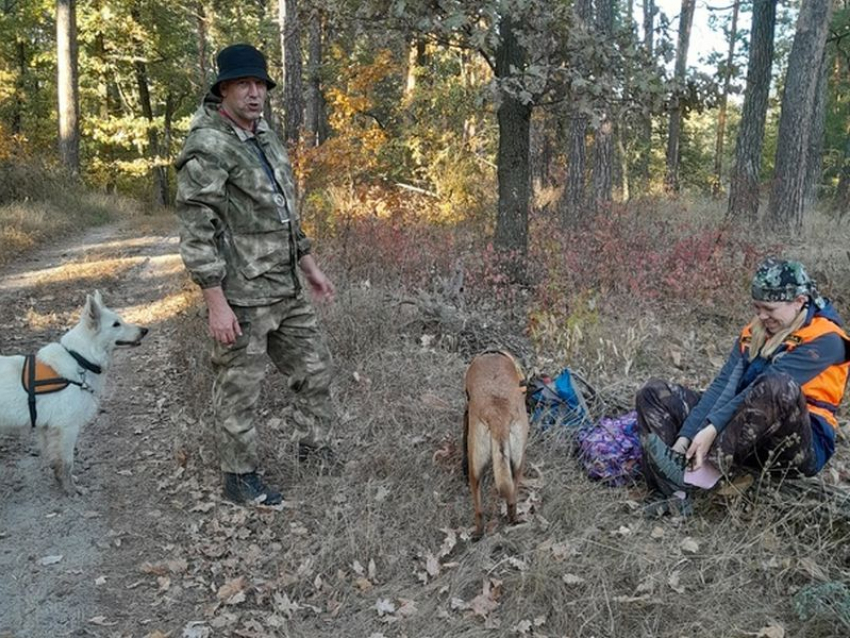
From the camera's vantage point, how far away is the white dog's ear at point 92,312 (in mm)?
4078

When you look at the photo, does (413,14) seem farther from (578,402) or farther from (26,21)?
(26,21)

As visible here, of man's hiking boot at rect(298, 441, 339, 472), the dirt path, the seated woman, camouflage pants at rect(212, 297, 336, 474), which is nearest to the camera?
the dirt path

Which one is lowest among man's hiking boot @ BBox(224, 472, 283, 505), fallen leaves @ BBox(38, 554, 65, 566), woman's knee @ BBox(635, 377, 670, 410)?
fallen leaves @ BBox(38, 554, 65, 566)

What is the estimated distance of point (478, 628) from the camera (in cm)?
298

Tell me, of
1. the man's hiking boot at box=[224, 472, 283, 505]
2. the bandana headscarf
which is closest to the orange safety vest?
the bandana headscarf

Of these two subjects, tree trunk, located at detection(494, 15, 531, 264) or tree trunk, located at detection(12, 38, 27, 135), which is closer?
tree trunk, located at detection(494, 15, 531, 264)

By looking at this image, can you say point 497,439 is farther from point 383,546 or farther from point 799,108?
point 799,108

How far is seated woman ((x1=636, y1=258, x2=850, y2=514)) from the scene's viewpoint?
3.34 m

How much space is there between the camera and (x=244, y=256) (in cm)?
374

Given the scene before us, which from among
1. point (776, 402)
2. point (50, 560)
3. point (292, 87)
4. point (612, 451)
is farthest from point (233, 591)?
point (292, 87)

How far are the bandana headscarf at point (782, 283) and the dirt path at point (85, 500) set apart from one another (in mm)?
3549

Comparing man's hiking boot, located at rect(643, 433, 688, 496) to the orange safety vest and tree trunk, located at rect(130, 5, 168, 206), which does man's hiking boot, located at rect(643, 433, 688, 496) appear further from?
tree trunk, located at rect(130, 5, 168, 206)

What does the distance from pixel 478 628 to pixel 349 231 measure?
19.9ft

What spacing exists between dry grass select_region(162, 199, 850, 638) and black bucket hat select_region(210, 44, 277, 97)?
237 centimetres
